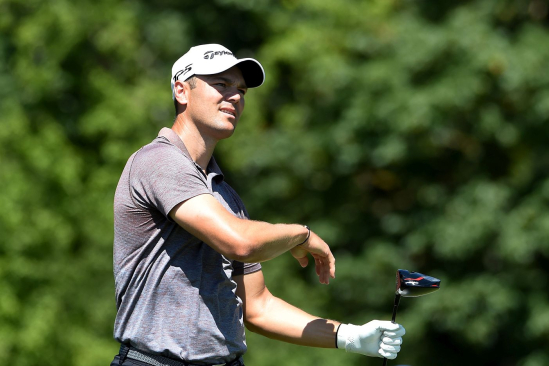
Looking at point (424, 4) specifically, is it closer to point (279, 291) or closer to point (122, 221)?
point (279, 291)

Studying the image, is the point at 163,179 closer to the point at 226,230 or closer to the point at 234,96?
the point at 226,230

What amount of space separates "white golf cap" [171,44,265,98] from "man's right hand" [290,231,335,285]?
72 cm

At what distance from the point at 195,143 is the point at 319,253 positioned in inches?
25.5

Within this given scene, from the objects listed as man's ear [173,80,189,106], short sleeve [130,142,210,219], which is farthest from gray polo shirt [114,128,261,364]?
man's ear [173,80,189,106]

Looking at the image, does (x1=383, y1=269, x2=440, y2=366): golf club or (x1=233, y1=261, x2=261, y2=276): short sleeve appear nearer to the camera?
(x1=383, y1=269, x2=440, y2=366): golf club

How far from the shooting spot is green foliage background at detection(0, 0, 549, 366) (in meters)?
11.7

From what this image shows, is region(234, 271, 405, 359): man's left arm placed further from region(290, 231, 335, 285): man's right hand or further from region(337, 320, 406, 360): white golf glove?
region(290, 231, 335, 285): man's right hand

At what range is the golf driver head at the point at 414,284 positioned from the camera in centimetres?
335

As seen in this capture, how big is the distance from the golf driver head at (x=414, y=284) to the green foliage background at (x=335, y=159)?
8097 millimetres

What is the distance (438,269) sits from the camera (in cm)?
1278

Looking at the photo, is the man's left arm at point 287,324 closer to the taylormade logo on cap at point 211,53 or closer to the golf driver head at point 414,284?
the golf driver head at point 414,284

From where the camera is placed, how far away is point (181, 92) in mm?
3434

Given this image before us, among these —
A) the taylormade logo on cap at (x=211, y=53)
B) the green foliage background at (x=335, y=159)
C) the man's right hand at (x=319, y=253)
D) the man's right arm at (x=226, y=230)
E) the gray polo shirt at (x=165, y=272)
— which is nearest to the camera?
the man's right arm at (x=226, y=230)

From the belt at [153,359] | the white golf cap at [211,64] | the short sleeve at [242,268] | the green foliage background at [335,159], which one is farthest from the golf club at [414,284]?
the green foliage background at [335,159]
